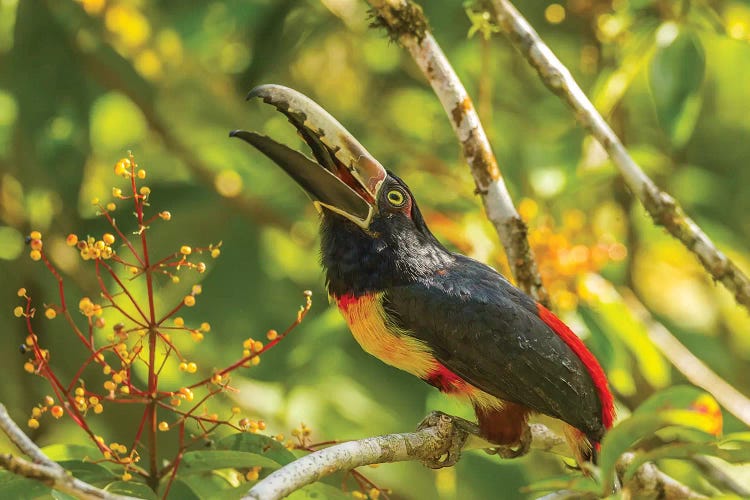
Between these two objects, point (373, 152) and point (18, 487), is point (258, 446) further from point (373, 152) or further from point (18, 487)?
point (373, 152)

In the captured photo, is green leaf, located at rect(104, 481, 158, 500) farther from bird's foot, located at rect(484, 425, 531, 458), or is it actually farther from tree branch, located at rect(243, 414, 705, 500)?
bird's foot, located at rect(484, 425, 531, 458)

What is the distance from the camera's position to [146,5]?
6855 millimetres

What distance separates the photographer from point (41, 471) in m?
2.50

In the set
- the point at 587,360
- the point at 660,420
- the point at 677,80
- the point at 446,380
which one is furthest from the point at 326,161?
the point at 660,420

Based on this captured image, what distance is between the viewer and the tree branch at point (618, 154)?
13.7 ft

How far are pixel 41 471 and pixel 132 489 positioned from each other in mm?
779

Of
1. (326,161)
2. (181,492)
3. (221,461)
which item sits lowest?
(181,492)

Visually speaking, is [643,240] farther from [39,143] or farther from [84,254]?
[84,254]

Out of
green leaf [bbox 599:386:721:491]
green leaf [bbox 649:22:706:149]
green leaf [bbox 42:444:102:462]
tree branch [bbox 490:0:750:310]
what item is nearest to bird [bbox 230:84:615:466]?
tree branch [bbox 490:0:750:310]

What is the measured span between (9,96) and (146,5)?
1.45 meters

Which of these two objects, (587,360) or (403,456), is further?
(587,360)

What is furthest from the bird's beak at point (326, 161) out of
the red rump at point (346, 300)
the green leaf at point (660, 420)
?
the green leaf at point (660, 420)

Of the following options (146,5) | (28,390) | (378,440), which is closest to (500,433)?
(378,440)

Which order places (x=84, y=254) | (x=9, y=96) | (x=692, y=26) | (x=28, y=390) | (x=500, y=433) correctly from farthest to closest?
(x=28, y=390) → (x=9, y=96) → (x=692, y=26) → (x=500, y=433) → (x=84, y=254)
